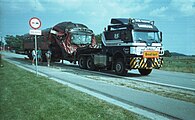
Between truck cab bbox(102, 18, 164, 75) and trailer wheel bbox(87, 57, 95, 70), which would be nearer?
truck cab bbox(102, 18, 164, 75)

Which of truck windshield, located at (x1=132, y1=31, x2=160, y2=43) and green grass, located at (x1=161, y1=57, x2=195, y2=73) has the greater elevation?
truck windshield, located at (x1=132, y1=31, x2=160, y2=43)

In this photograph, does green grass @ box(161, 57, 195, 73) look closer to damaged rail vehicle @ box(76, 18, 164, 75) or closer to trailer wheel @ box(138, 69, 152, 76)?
trailer wheel @ box(138, 69, 152, 76)

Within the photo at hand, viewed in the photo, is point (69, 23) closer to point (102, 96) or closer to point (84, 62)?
point (84, 62)

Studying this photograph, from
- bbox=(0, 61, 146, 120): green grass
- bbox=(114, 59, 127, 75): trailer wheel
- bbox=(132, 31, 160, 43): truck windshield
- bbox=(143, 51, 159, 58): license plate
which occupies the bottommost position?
bbox=(0, 61, 146, 120): green grass

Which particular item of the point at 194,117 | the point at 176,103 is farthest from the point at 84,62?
the point at 194,117

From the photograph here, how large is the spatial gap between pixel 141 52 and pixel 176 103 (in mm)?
6166

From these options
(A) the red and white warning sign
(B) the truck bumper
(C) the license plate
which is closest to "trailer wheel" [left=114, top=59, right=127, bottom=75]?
(B) the truck bumper

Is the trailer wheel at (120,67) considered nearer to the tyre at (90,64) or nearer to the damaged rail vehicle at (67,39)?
the tyre at (90,64)

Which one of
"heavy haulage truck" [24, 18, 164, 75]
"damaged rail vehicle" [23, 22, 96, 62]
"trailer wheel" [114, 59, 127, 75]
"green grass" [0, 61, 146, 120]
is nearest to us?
"green grass" [0, 61, 146, 120]

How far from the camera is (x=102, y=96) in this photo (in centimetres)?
725

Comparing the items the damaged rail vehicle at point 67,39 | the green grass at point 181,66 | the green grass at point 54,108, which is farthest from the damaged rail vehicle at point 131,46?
the green grass at point 54,108

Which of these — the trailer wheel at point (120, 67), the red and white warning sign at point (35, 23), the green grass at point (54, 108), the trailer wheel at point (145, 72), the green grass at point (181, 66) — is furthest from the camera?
the green grass at point (181, 66)

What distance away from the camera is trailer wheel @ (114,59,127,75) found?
12977 mm

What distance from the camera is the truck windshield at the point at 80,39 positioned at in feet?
60.2
